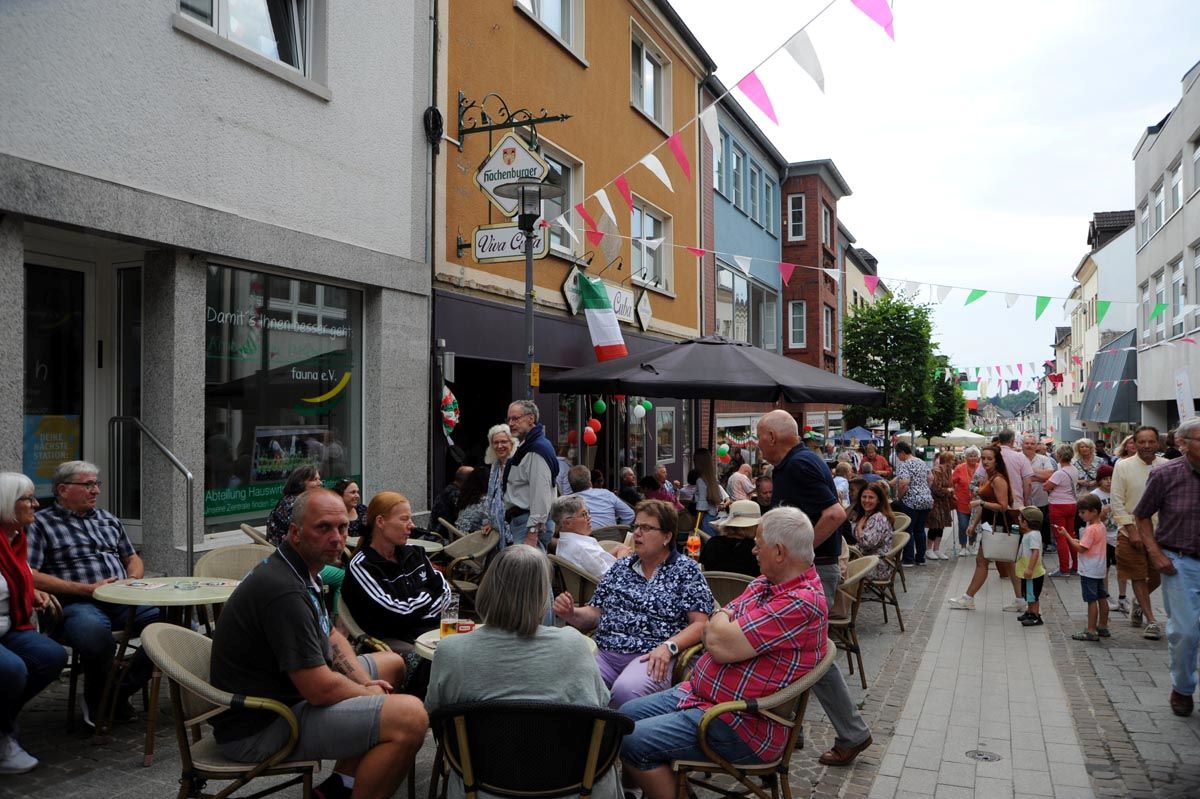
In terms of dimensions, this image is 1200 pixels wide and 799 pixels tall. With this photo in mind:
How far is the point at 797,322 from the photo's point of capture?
32.1 meters

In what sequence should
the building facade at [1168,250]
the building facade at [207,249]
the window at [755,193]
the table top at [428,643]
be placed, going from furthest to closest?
1. the window at [755,193]
2. the building facade at [1168,250]
3. the building facade at [207,249]
4. the table top at [428,643]

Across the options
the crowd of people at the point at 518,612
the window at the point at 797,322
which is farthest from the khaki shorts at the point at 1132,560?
the window at the point at 797,322

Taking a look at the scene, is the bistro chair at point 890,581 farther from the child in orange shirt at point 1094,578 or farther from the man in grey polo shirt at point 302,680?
the man in grey polo shirt at point 302,680

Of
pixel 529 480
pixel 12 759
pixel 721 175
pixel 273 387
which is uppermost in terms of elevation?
pixel 721 175

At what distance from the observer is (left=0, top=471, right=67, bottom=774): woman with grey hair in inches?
167

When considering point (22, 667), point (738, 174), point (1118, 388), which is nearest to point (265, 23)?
point (22, 667)

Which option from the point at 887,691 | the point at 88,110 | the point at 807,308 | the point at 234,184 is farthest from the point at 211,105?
the point at 807,308

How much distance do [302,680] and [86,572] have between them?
253 cm

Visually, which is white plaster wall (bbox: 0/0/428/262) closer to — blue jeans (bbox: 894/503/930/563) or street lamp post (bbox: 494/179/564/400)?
street lamp post (bbox: 494/179/564/400)

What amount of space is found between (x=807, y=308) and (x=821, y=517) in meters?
27.3

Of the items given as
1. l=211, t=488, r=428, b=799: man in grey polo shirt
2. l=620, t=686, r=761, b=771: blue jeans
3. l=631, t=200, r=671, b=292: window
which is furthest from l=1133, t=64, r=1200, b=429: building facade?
l=211, t=488, r=428, b=799: man in grey polo shirt

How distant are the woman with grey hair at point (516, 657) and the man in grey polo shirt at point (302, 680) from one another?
31 centimetres

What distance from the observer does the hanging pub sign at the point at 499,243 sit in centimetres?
971

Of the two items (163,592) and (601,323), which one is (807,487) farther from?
(601,323)
